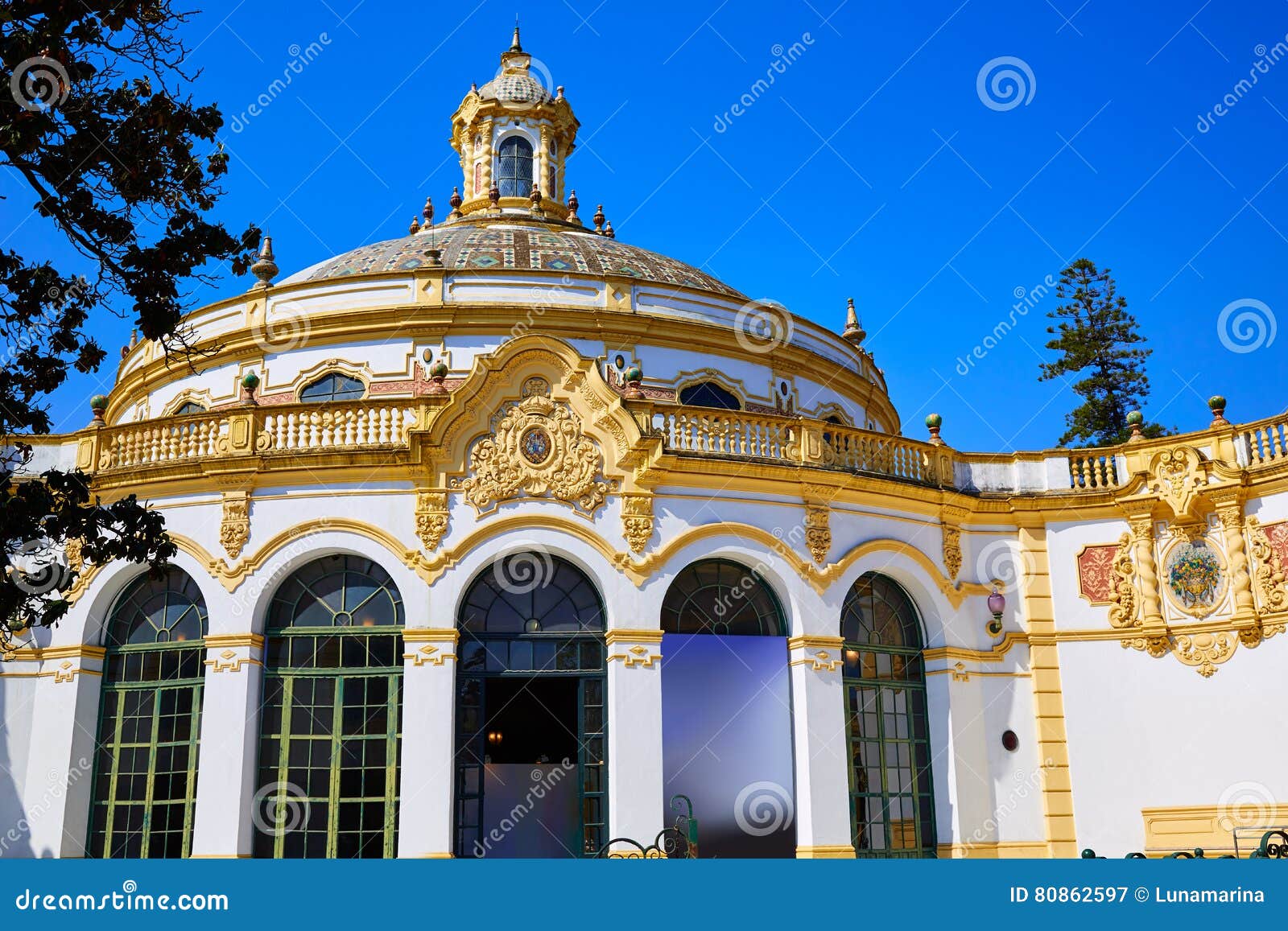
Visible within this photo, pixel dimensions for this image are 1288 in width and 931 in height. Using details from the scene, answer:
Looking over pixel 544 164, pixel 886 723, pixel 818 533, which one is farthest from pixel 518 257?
pixel 886 723

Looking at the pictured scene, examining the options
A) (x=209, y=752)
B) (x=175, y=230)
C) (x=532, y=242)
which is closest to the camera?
(x=175, y=230)

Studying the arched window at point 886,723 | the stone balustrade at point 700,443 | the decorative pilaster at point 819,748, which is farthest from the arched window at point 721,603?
the stone balustrade at point 700,443

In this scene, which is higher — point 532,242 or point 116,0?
point 532,242

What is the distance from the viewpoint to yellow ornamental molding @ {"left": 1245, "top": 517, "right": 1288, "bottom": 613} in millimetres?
20047

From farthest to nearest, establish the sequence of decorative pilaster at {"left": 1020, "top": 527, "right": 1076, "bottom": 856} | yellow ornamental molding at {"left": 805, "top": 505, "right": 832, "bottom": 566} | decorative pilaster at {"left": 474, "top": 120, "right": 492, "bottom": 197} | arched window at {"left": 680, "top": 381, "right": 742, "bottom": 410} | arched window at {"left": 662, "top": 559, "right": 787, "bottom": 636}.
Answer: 1. decorative pilaster at {"left": 474, "top": 120, "right": 492, "bottom": 197}
2. arched window at {"left": 680, "top": 381, "right": 742, "bottom": 410}
3. decorative pilaster at {"left": 1020, "top": 527, "right": 1076, "bottom": 856}
4. yellow ornamental molding at {"left": 805, "top": 505, "right": 832, "bottom": 566}
5. arched window at {"left": 662, "top": 559, "right": 787, "bottom": 636}

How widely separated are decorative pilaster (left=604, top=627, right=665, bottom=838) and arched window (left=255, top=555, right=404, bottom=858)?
3.29 metres

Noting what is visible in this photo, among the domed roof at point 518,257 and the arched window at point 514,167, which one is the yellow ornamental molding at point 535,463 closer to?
the domed roof at point 518,257

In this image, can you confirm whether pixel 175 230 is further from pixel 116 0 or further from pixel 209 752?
pixel 209 752

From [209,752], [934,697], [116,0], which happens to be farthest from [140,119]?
[934,697]

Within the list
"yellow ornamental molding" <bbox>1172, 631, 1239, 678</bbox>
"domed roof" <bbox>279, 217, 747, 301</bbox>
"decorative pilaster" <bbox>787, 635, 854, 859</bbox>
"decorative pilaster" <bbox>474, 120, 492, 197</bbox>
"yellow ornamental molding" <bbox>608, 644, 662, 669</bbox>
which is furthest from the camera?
"decorative pilaster" <bbox>474, 120, 492, 197</bbox>

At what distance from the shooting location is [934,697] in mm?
21109

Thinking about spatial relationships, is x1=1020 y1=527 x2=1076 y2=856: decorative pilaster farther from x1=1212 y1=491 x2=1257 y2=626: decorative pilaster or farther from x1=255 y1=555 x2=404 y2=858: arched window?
x1=255 y1=555 x2=404 y2=858: arched window

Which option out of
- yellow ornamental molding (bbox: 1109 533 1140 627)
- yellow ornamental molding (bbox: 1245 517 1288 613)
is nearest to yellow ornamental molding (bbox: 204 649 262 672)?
yellow ornamental molding (bbox: 1109 533 1140 627)

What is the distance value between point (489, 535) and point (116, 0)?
977cm
